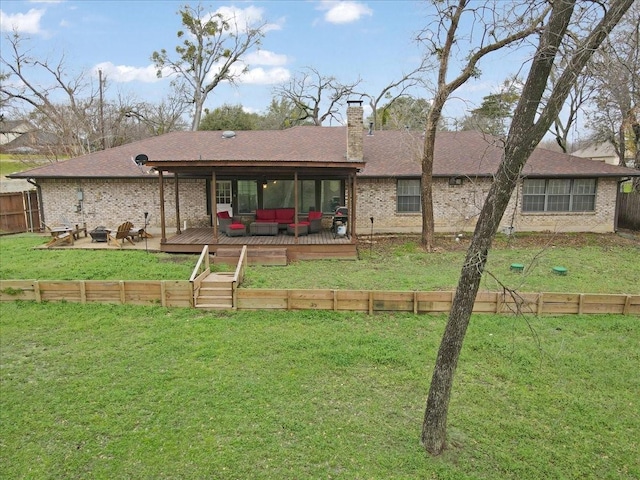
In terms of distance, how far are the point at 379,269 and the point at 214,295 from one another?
16.0ft

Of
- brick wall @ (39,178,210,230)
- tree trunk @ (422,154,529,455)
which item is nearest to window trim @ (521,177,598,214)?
brick wall @ (39,178,210,230)

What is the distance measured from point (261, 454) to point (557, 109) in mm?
4493

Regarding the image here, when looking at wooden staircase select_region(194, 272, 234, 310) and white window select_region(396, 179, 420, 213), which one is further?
white window select_region(396, 179, 420, 213)

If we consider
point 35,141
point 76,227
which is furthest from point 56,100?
point 76,227

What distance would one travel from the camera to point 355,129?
1639cm

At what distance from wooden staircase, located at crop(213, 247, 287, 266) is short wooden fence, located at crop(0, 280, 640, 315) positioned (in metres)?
3.68

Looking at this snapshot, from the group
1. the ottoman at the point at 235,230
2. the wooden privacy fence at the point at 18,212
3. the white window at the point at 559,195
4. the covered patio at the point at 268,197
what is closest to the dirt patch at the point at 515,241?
the white window at the point at 559,195

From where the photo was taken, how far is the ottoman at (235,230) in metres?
14.0

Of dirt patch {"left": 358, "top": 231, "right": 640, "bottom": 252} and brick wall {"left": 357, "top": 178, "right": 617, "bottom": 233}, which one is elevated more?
brick wall {"left": 357, "top": 178, "right": 617, "bottom": 233}

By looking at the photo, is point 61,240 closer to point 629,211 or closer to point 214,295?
point 214,295

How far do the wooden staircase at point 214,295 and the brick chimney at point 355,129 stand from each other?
28.6ft

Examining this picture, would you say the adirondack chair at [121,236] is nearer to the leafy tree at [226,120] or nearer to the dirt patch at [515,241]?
the dirt patch at [515,241]

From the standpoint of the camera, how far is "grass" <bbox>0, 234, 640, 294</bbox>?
34.0 feet

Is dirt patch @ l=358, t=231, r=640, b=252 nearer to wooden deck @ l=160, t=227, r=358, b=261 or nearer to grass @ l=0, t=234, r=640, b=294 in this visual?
grass @ l=0, t=234, r=640, b=294
